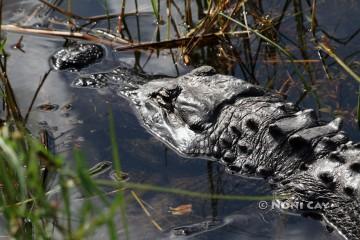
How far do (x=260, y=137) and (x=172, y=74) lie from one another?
4.50 ft

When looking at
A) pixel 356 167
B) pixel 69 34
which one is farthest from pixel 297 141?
pixel 69 34

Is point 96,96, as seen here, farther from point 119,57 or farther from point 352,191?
point 352,191

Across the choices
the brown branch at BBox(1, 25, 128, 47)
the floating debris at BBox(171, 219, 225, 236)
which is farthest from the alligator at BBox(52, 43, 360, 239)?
the brown branch at BBox(1, 25, 128, 47)

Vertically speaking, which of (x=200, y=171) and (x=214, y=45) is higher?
(x=214, y=45)

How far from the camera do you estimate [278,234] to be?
11.9ft

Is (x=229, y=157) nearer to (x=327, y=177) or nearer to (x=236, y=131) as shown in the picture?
(x=236, y=131)

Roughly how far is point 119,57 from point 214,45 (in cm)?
76

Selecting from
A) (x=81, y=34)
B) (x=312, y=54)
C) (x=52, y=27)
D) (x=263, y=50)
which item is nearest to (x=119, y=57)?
(x=81, y=34)

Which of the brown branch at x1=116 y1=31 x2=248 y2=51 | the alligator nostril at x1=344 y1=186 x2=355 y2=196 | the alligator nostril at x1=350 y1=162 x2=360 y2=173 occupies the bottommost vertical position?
the alligator nostril at x1=344 y1=186 x2=355 y2=196

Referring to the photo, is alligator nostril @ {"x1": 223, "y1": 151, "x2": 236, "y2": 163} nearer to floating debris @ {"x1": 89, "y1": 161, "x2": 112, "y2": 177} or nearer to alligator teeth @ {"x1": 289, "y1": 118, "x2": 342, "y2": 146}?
alligator teeth @ {"x1": 289, "y1": 118, "x2": 342, "y2": 146}

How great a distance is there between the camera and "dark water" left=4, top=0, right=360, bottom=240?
380cm

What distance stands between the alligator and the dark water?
0.09 meters

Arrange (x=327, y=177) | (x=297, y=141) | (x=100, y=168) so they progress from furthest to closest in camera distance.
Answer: (x=100, y=168) < (x=297, y=141) < (x=327, y=177)

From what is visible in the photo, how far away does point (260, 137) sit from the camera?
4.15 m
